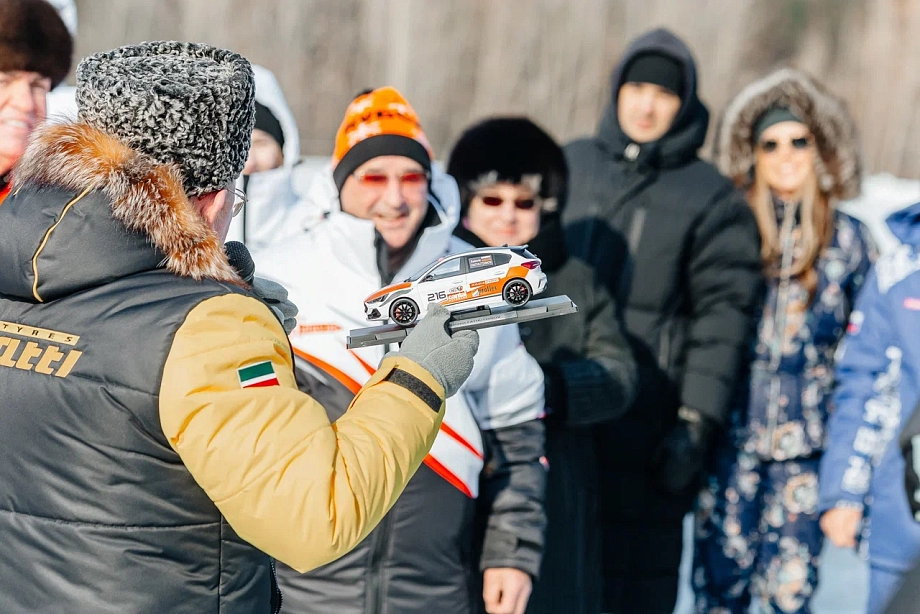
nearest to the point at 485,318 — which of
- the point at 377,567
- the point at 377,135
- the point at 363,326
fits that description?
the point at 363,326

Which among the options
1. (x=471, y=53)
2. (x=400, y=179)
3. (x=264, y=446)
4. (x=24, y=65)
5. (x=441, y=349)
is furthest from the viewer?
(x=471, y=53)

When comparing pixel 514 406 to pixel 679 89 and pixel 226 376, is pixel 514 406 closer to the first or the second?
pixel 226 376

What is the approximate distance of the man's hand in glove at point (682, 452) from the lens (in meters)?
3.72

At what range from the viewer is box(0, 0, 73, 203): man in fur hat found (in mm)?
2838

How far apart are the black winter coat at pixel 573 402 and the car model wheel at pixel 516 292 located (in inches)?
48.6

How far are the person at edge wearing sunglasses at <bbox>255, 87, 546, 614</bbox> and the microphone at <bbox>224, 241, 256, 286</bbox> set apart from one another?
20.5 inches

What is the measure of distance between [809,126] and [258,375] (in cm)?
305

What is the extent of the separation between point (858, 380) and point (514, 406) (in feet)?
3.97

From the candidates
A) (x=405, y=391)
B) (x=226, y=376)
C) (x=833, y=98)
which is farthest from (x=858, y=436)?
(x=226, y=376)

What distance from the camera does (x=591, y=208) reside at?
156 inches

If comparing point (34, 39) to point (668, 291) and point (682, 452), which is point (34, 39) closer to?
point (668, 291)

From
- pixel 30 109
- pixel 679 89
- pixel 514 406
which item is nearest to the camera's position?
pixel 514 406

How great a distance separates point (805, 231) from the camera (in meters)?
3.93

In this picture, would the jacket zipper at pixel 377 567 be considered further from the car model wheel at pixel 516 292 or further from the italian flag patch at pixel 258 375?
the italian flag patch at pixel 258 375
